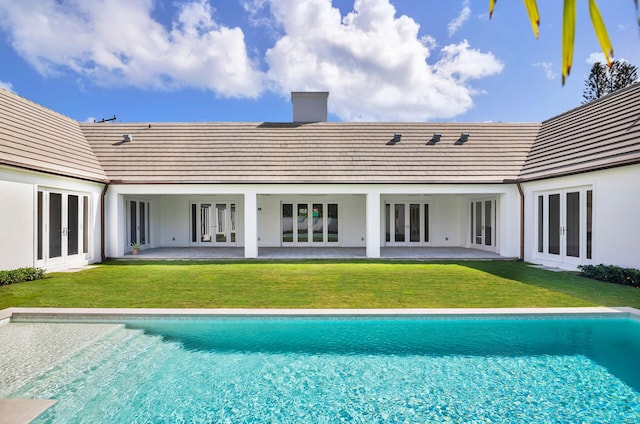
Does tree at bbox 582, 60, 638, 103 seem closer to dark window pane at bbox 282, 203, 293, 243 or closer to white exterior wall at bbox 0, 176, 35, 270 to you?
dark window pane at bbox 282, 203, 293, 243

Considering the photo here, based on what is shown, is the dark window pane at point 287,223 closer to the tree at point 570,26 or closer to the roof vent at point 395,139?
the roof vent at point 395,139

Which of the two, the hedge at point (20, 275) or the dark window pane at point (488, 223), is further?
the dark window pane at point (488, 223)

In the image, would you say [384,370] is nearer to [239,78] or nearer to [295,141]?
[295,141]

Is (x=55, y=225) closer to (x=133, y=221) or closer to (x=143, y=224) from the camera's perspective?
(x=133, y=221)

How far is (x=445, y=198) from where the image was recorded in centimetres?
1820

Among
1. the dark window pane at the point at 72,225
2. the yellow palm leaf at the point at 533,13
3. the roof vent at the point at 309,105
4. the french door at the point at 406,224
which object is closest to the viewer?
the yellow palm leaf at the point at 533,13

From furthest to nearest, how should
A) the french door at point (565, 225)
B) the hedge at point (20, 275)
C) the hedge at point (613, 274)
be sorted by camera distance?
1. the french door at point (565, 225)
2. the hedge at point (20, 275)
3. the hedge at point (613, 274)

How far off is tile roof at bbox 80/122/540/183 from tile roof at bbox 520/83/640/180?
1.06 m

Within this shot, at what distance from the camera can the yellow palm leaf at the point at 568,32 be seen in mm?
1032

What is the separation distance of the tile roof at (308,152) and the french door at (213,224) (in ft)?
11.0

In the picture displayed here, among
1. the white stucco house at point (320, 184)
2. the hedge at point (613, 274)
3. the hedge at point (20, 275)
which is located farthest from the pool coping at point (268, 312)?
the white stucco house at point (320, 184)

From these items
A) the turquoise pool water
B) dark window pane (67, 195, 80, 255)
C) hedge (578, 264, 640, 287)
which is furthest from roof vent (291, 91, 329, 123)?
the turquoise pool water

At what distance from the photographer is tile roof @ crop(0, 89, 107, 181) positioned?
10521 mm

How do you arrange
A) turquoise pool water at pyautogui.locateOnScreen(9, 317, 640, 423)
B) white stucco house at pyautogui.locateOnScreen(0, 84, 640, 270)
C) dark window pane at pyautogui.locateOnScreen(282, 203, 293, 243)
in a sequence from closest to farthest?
turquoise pool water at pyautogui.locateOnScreen(9, 317, 640, 423)
white stucco house at pyautogui.locateOnScreen(0, 84, 640, 270)
dark window pane at pyautogui.locateOnScreen(282, 203, 293, 243)
